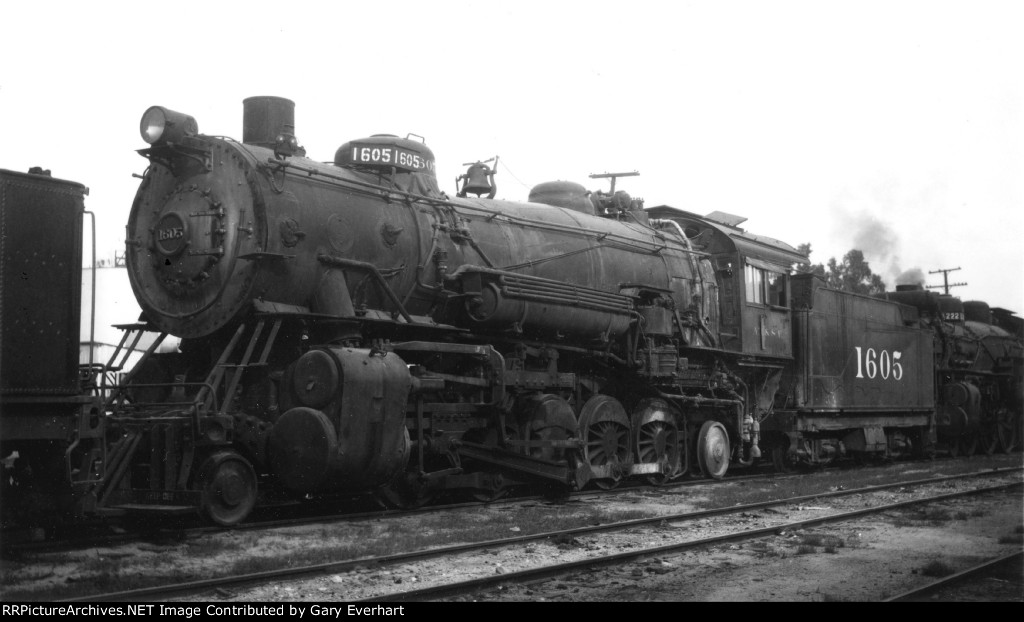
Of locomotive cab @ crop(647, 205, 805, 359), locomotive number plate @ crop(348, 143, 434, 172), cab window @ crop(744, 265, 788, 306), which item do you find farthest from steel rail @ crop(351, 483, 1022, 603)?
cab window @ crop(744, 265, 788, 306)

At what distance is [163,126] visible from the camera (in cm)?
954

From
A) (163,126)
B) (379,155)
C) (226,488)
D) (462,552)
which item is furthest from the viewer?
(379,155)

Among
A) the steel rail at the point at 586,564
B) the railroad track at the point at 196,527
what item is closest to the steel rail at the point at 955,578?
the steel rail at the point at 586,564

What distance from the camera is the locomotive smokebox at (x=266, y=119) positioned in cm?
1050

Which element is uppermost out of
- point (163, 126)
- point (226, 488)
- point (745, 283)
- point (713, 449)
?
point (163, 126)

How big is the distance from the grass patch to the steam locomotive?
4655 mm

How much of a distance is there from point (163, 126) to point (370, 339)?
9.52 ft

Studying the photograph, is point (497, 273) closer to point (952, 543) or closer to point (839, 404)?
point (952, 543)

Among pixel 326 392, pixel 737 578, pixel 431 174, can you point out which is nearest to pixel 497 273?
pixel 431 174

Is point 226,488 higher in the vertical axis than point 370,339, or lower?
lower

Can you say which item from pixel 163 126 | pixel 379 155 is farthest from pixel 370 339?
pixel 163 126

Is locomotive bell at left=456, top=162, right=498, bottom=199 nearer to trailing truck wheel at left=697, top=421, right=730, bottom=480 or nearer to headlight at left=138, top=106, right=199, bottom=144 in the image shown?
headlight at left=138, top=106, right=199, bottom=144

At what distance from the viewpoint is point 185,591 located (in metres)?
6.10

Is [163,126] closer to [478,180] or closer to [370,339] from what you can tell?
[370,339]
